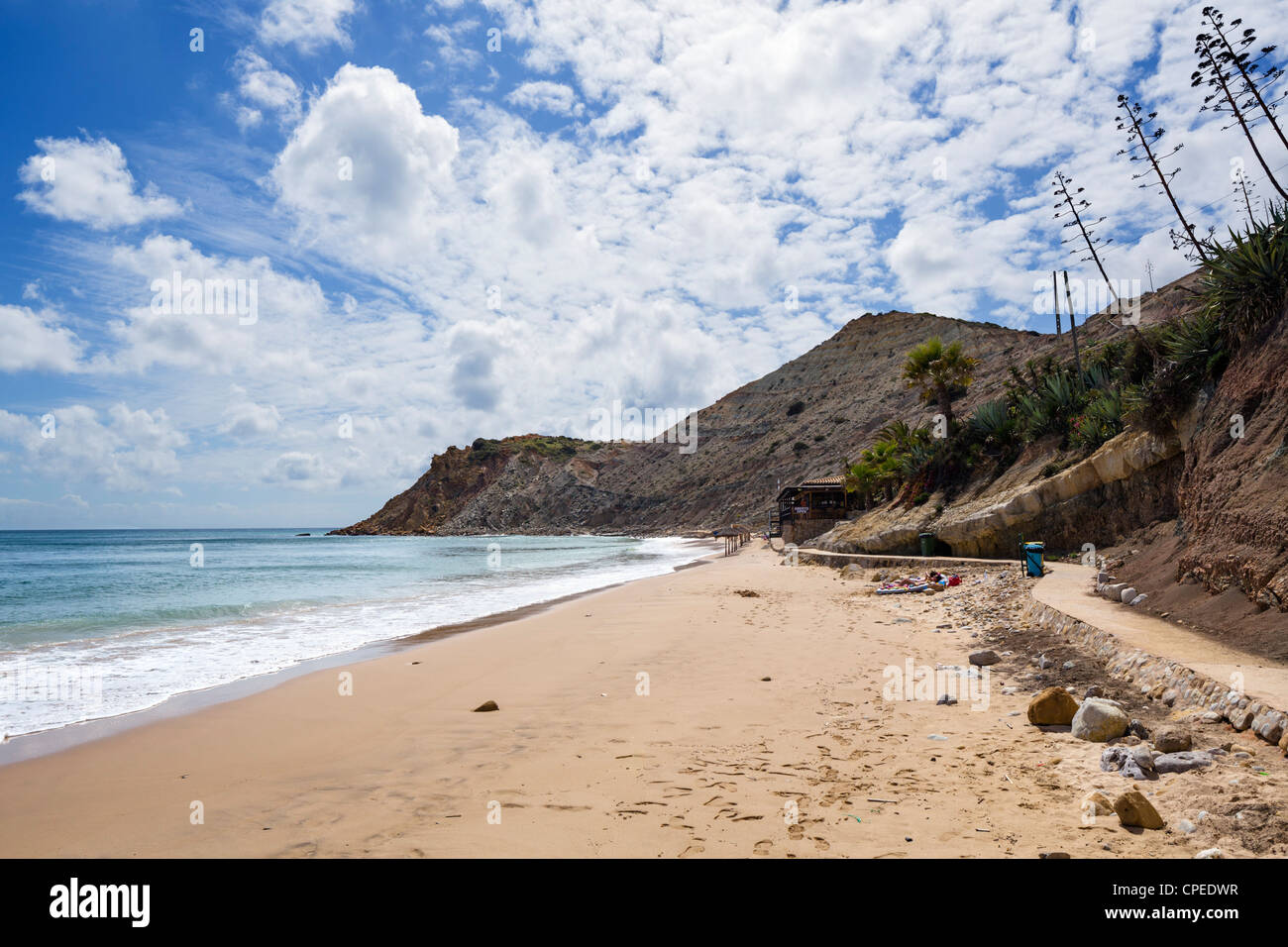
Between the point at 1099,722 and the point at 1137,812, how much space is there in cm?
155

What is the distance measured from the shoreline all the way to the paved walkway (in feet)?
31.4

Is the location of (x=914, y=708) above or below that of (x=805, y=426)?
below

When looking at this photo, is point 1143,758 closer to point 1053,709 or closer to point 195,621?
point 1053,709

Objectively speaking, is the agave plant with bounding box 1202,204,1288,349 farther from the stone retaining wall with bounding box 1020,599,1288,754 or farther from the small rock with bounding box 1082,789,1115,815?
the small rock with bounding box 1082,789,1115,815

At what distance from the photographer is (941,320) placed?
267ft

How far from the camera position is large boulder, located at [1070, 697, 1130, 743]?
4.58 meters

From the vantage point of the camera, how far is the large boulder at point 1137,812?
10.7 feet

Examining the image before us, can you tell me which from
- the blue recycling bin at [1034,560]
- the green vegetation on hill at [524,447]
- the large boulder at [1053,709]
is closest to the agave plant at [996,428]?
the blue recycling bin at [1034,560]

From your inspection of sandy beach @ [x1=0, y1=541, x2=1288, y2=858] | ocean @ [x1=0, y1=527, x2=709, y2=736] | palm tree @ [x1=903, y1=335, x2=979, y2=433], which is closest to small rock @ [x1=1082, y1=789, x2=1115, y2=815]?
sandy beach @ [x1=0, y1=541, x2=1288, y2=858]

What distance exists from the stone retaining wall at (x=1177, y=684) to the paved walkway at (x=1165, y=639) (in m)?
0.08
